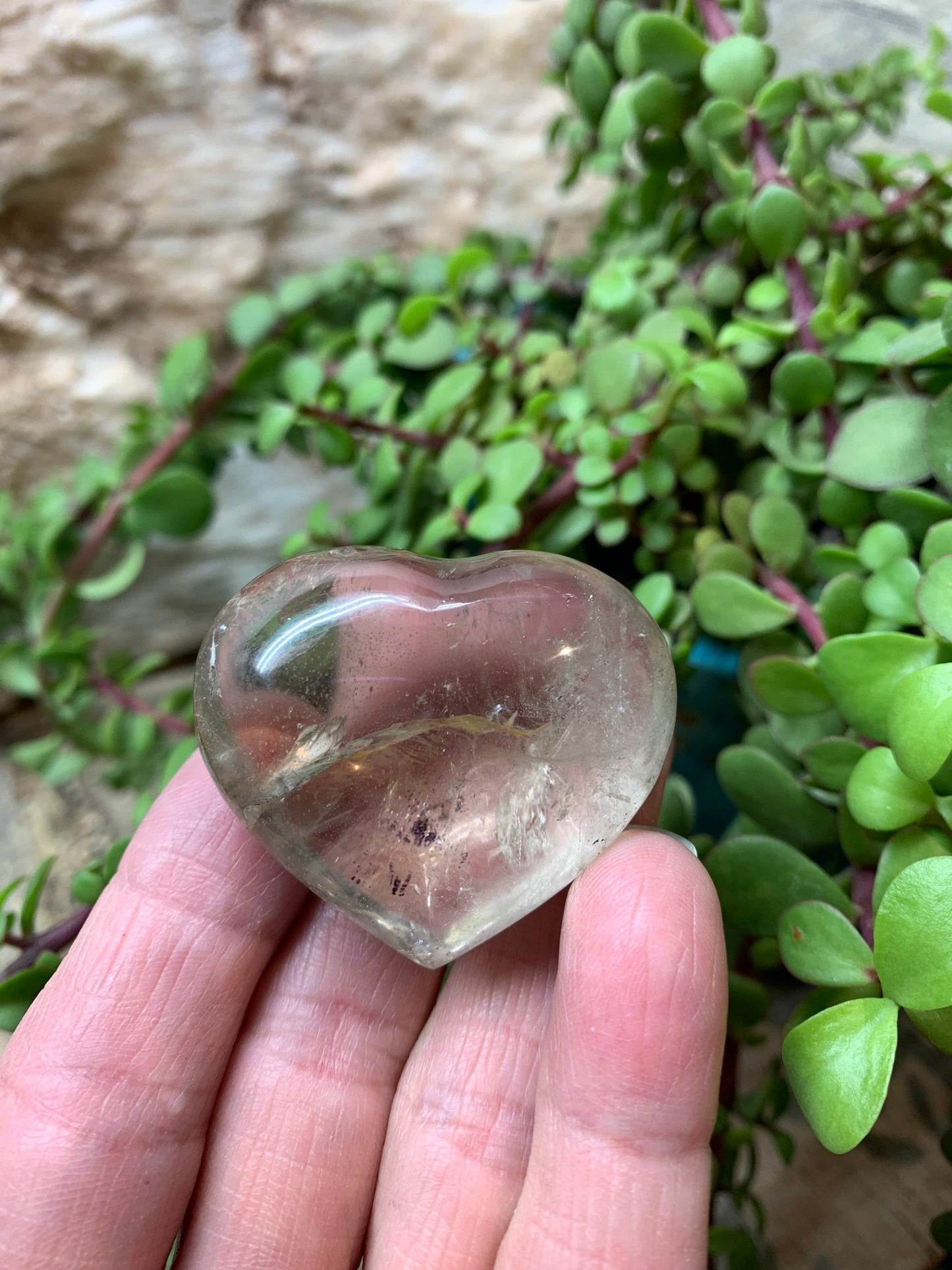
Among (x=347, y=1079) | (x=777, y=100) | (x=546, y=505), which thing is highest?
(x=777, y=100)

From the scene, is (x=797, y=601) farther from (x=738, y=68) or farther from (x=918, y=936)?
(x=738, y=68)

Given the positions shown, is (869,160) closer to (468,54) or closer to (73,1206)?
(468,54)

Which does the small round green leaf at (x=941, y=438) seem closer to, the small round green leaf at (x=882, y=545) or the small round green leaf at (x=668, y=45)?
the small round green leaf at (x=882, y=545)

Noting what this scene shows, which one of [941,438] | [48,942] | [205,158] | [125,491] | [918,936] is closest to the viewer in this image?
[918,936]

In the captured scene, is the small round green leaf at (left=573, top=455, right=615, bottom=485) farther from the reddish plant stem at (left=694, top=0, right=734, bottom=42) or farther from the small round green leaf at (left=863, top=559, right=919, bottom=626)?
the reddish plant stem at (left=694, top=0, right=734, bottom=42)

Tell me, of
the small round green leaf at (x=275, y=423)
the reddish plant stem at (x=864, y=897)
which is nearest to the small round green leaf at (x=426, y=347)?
the small round green leaf at (x=275, y=423)

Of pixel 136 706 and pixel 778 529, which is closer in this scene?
pixel 778 529

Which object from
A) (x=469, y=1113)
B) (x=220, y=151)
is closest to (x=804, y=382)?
(x=469, y=1113)

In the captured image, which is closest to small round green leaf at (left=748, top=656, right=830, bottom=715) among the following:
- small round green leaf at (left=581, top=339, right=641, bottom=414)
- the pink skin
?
the pink skin

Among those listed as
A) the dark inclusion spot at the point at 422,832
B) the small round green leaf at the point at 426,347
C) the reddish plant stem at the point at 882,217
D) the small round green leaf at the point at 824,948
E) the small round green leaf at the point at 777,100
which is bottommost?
the small round green leaf at the point at 824,948
